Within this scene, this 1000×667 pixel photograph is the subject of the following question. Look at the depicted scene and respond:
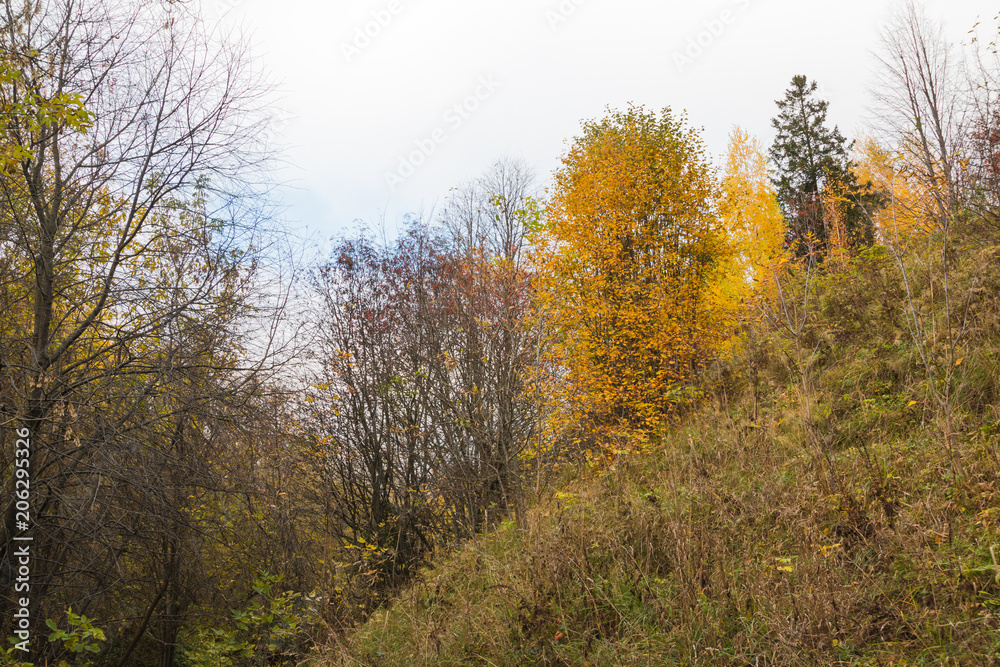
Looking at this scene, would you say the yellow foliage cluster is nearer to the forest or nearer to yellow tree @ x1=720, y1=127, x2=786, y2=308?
the forest

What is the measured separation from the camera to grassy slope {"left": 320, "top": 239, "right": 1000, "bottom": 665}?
362 cm

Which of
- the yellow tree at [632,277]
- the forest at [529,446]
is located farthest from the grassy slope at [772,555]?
the yellow tree at [632,277]

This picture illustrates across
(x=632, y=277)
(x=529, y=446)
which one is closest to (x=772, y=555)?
(x=529, y=446)

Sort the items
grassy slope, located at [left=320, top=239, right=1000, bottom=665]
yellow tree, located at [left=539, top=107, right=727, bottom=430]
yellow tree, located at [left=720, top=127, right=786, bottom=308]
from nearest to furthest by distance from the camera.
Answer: grassy slope, located at [left=320, top=239, right=1000, bottom=665]
yellow tree, located at [left=539, top=107, right=727, bottom=430]
yellow tree, located at [left=720, top=127, right=786, bottom=308]

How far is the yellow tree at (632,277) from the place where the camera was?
35.3 feet

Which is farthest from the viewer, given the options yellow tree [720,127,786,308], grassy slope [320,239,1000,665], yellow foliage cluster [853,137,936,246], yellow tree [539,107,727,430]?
yellow tree [720,127,786,308]

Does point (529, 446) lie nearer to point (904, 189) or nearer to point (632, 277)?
point (632, 277)

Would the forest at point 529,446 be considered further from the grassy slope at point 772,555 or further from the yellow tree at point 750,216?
the yellow tree at point 750,216

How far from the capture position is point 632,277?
12.2m

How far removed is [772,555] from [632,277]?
8.22 metres

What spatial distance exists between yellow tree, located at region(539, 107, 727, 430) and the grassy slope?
318 centimetres

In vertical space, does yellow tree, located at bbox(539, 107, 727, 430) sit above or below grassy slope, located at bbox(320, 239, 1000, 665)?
above

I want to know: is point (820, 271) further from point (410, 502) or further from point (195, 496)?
point (195, 496)

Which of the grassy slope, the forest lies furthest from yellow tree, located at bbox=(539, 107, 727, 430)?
the grassy slope
